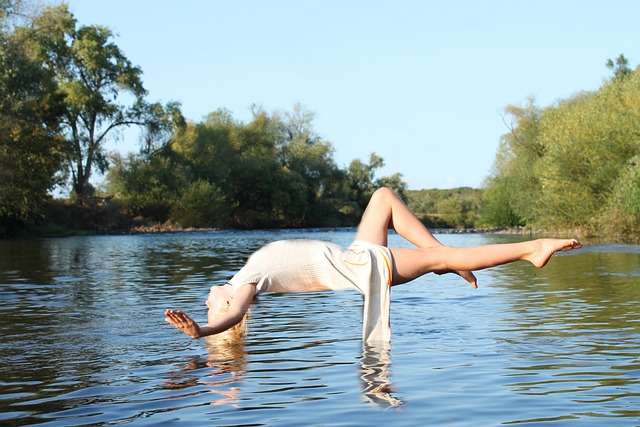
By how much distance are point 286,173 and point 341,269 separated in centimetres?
8335

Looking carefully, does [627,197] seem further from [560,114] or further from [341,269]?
[341,269]

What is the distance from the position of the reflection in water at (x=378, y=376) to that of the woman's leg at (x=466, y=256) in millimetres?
855

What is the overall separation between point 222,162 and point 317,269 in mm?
79343

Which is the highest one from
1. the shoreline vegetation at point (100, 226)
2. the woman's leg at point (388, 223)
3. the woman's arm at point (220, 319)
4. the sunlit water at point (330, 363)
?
the shoreline vegetation at point (100, 226)

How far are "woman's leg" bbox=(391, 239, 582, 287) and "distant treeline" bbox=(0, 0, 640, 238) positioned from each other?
31.2 meters

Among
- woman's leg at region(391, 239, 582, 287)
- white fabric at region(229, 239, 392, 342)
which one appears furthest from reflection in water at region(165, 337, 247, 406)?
woman's leg at region(391, 239, 582, 287)

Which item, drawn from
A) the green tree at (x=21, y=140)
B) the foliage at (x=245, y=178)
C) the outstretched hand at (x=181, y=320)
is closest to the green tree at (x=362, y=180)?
the foliage at (x=245, y=178)

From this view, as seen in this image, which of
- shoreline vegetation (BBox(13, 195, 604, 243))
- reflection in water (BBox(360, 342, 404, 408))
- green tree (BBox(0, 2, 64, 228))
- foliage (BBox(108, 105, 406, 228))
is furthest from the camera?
foliage (BBox(108, 105, 406, 228))

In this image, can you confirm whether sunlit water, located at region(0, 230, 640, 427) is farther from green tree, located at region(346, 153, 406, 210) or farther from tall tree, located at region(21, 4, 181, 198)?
green tree, located at region(346, 153, 406, 210)

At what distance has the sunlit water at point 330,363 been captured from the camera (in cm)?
609

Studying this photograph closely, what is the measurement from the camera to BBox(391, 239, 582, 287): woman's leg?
267 inches

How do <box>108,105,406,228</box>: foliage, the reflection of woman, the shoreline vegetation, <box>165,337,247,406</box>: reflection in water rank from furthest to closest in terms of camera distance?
<box>108,105,406,228</box>: foliage → the shoreline vegetation → <box>165,337,247,406</box>: reflection in water → the reflection of woman

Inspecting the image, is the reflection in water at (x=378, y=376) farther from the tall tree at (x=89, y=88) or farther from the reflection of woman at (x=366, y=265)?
the tall tree at (x=89, y=88)

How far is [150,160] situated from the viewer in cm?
7556
